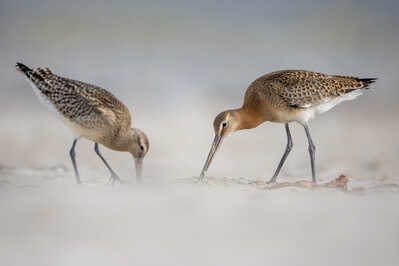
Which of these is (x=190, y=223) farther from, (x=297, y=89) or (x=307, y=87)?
(x=307, y=87)

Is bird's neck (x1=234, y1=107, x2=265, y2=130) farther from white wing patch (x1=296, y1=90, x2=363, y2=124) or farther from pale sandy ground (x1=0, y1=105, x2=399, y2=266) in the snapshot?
pale sandy ground (x1=0, y1=105, x2=399, y2=266)

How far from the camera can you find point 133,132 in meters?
9.34

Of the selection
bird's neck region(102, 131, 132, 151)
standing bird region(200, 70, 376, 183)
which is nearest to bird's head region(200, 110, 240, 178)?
standing bird region(200, 70, 376, 183)

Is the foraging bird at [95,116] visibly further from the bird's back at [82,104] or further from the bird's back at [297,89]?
the bird's back at [297,89]

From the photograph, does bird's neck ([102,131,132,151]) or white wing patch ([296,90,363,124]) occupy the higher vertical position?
white wing patch ([296,90,363,124])

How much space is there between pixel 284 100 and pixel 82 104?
8.66 ft

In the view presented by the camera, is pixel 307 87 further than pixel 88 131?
Yes

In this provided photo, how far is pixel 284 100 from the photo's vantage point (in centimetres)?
975

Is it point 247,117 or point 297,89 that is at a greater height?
point 297,89

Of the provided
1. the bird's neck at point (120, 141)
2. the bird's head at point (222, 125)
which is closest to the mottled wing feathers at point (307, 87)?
the bird's head at point (222, 125)

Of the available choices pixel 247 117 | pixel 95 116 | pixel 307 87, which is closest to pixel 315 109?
pixel 307 87

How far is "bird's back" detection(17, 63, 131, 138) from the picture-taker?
9336mm

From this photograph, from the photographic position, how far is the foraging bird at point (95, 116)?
9.31 m
